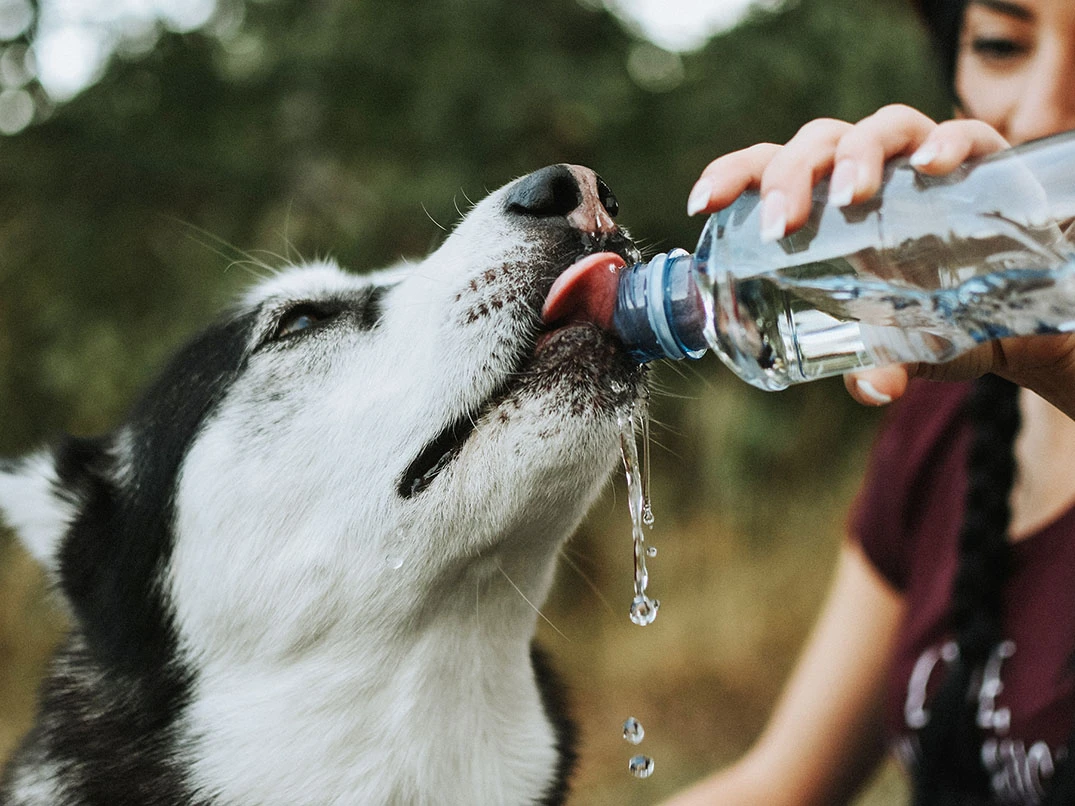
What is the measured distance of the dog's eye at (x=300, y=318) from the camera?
202 cm

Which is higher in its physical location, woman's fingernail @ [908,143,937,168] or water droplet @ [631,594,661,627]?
woman's fingernail @ [908,143,937,168]

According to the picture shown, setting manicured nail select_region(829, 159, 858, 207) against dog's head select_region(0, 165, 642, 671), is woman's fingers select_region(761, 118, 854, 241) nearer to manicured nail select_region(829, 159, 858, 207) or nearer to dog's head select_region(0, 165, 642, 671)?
manicured nail select_region(829, 159, 858, 207)

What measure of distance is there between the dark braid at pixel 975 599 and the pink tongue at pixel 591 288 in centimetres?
118

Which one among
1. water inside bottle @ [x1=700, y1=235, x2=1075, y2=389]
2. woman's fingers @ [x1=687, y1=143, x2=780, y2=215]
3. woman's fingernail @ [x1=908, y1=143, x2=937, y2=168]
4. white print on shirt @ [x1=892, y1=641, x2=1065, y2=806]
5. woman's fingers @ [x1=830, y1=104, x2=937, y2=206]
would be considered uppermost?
woman's fingers @ [x1=687, y1=143, x2=780, y2=215]

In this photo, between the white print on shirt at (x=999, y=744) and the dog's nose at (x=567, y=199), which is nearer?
the dog's nose at (x=567, y=199)

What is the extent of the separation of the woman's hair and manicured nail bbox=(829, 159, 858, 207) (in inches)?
53.5

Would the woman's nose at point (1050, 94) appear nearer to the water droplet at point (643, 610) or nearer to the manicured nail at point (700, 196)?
the manicured nail at point (700, 196)

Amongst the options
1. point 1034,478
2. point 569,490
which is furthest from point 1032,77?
point 569,490

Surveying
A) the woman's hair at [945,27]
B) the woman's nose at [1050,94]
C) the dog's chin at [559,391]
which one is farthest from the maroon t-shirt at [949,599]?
the dog's chin at [559,391]

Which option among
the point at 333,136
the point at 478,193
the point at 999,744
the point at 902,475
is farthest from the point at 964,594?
the point at 333,136

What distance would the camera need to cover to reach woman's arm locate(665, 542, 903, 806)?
2.52m

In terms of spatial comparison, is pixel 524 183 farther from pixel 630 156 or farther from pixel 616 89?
pixel 630 156

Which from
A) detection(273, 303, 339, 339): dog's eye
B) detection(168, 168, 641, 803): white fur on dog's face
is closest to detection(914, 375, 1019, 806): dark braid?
detection(168, 168, 641, 803): white fur on dog's face

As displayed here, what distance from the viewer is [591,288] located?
1540 mm
